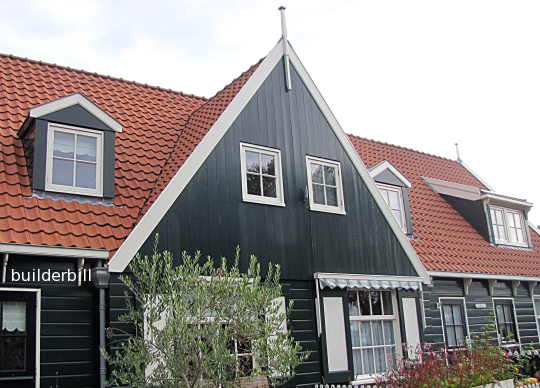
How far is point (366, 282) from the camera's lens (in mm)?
13922

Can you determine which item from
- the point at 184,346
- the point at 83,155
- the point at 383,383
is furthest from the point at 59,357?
the point at 383,383

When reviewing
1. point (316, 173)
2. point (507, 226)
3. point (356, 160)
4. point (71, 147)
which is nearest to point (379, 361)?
point (316, 173)

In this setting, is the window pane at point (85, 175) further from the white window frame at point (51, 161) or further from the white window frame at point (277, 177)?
the white window frame at point (277, 177)

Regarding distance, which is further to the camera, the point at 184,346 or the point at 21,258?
the point at 21,258

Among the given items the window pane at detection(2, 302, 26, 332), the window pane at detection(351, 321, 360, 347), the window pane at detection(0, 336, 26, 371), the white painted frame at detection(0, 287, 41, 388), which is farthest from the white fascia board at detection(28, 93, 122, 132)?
the window pane at detection(351, 321, 360, 347)

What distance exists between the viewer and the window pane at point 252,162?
13.2m

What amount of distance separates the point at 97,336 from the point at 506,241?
619 inches

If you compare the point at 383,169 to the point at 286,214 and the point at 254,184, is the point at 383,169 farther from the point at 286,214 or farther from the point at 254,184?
the point at 254,184

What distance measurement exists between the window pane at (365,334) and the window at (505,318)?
6647 mm

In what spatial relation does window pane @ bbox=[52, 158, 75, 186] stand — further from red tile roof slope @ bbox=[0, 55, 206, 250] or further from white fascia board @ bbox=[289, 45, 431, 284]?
white fascia board @ bbox=[289, 45, 431, 284]

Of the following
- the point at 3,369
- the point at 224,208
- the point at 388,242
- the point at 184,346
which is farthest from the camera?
the point at 388,242

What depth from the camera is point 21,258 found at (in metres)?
9.85

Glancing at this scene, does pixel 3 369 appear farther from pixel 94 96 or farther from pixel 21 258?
pixel 94 96

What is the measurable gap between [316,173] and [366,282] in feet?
9.17
